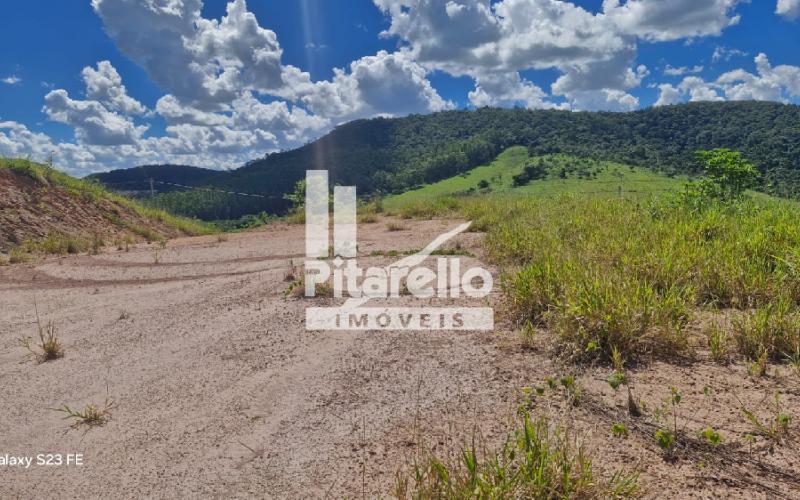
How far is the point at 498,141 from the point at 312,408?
10719 cm

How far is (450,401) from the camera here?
2.95 m

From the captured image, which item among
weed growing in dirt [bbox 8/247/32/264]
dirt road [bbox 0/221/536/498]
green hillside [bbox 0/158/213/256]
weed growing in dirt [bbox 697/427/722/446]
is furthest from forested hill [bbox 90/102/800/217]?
weed growing in dirt [bbox 697/427/722/446]

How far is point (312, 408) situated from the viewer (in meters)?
3.03

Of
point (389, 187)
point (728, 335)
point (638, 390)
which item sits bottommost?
point (638, 390)

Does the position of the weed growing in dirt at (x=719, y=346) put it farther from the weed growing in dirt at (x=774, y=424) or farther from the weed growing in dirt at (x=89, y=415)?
the weed growing in dirt at (x=89, y=415)

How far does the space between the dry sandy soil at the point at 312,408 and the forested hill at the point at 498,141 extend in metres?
54.7

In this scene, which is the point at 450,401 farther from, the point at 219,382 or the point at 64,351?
the point at 64,351

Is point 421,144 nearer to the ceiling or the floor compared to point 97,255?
nearer to the ceiling

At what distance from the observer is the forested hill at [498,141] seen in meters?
76.5

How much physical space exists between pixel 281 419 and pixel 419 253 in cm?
516

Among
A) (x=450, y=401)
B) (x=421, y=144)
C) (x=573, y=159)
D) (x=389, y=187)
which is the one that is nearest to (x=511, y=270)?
(x=450, y=401)

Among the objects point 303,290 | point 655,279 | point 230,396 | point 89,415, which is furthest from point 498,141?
point 89,415

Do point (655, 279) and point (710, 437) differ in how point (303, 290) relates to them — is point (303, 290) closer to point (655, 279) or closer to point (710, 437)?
point (655, 279)

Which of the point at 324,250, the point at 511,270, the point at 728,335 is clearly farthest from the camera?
the point at 324,250
